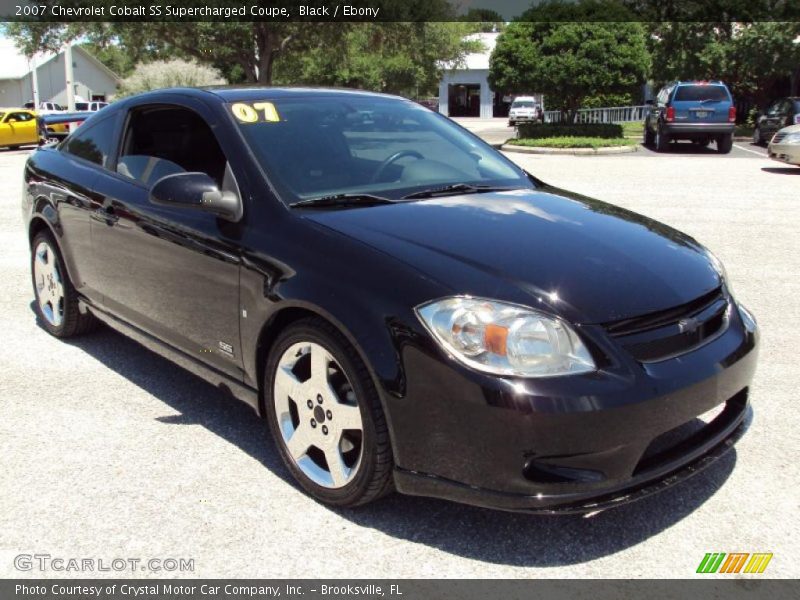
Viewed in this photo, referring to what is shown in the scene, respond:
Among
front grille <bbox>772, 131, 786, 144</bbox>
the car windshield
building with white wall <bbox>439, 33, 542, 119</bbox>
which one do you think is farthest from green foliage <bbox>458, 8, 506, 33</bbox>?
the car windshield

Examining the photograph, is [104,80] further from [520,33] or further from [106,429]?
[106,429]

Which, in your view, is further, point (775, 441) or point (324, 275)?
point (775, 441)

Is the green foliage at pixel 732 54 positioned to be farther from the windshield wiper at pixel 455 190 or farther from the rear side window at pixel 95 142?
the rear side window at pixel 95 142

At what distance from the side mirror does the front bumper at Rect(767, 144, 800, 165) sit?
47.0ft

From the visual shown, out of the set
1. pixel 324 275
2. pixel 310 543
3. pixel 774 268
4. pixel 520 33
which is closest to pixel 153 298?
pixel 324 275

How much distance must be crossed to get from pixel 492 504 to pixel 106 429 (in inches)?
83.4

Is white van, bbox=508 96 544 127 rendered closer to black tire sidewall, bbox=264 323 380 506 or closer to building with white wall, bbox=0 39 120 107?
building with white wall, bbox=0 39 120 107

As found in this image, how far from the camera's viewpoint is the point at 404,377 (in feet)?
8.32

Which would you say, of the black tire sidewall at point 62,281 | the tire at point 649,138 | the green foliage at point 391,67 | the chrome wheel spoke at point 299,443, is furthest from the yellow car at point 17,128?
the chrome wheel spoke at point 299,443

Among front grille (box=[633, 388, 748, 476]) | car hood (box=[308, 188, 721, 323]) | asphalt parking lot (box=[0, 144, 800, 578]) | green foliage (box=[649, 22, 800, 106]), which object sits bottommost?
asphalt parking lot (box=[0, 144, 800, 578])

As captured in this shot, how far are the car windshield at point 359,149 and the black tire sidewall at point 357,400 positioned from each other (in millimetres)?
633

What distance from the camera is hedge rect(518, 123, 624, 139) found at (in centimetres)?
2378

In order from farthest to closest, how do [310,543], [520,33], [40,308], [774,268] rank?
[520,33]
[774,268]
[40,308]
[310,543]

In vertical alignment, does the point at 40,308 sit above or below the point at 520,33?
below
